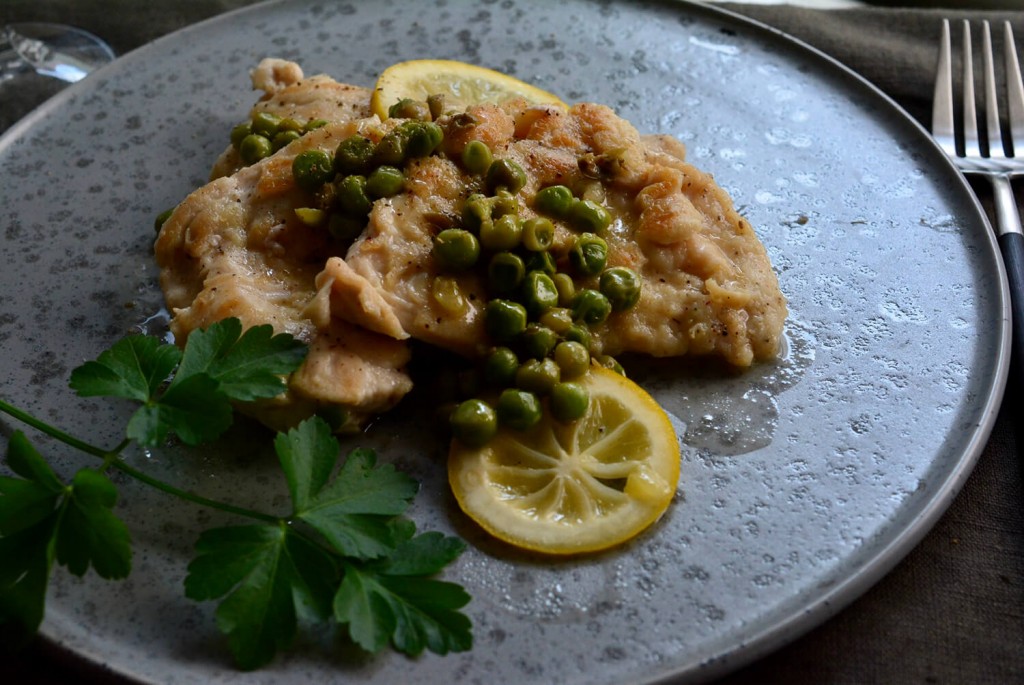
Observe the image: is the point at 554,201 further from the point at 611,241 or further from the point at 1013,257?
the point at 1013,257

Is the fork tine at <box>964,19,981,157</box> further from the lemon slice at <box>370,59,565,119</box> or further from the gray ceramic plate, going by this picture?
the lemon slice at <box>370,59,565,119</box>

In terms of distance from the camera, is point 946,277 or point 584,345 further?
point 946,277

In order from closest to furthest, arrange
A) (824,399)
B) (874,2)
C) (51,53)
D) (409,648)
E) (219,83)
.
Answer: (409,648) < (824,399) < (219,83) < (51,53) < (874,2)

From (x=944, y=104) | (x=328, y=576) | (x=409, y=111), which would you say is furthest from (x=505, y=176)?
(x=944, y=104)

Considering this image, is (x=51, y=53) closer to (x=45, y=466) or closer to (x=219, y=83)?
(x=219, y=83)

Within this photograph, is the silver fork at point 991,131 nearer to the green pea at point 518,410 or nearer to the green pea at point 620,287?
the green pea at point 620,287

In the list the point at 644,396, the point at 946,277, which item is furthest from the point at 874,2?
the point at 644,396
